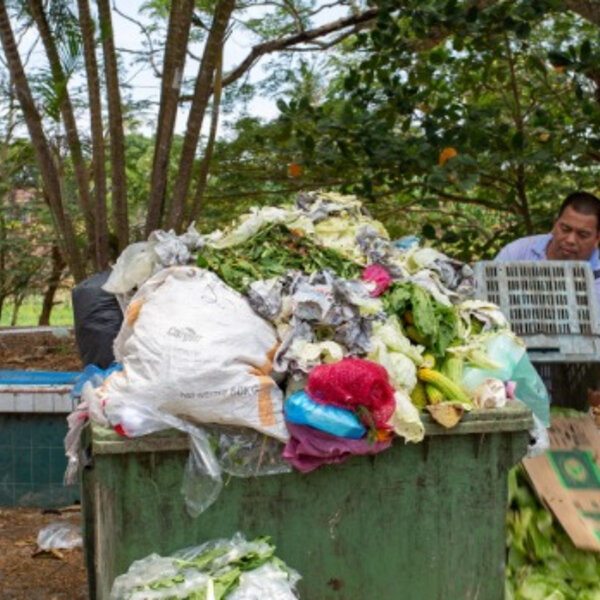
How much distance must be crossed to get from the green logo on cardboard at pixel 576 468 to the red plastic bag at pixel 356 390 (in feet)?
4.18

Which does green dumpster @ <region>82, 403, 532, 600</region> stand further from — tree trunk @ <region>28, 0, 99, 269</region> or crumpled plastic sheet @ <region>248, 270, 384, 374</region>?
tree trunk @ <region>28, 0, 99, 269</region>

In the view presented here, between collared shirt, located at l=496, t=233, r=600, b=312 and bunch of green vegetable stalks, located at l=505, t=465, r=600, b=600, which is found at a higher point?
collared shirt, located at l=496, t=233, r=600, b=312

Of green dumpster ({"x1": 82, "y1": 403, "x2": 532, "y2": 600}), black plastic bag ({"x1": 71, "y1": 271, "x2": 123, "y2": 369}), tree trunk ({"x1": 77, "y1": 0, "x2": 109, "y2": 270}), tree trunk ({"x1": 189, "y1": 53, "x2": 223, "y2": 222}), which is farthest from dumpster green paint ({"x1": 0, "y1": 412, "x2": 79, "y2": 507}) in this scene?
green dumpster ({"x1": 82, "y1": 403, "x2": 532, "y2": 600})

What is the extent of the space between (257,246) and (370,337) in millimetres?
690

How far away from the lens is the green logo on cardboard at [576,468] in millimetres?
4086

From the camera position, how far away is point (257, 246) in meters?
3.90

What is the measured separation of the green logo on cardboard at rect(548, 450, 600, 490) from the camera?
4086 millimetres

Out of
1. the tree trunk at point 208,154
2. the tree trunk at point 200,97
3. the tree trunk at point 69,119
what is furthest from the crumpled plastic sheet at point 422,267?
the tree trunk at point 208,154

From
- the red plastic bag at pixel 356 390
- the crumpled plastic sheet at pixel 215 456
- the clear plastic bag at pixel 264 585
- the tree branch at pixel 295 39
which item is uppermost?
the tree branch at pixel 295 39

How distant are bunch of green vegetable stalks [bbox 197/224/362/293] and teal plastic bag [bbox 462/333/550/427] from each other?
0.57m

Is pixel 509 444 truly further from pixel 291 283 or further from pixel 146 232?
pixel 146 232

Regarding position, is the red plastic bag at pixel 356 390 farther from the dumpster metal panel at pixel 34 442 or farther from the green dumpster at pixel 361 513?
the dumpster metal panel at pixel 34 442

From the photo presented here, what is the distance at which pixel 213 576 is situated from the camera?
3.12 metres

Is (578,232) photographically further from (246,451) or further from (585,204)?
(246,451)
